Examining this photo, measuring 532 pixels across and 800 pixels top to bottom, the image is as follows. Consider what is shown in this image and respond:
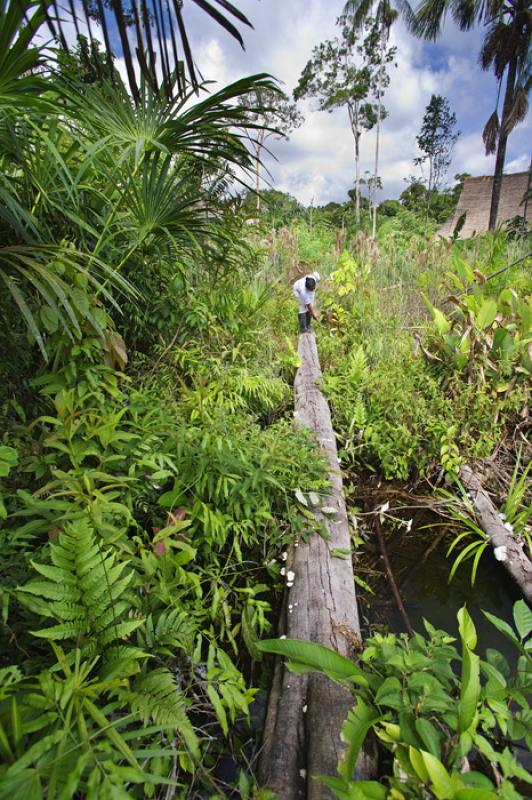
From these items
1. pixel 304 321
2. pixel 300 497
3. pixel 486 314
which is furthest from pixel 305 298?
pixel 300 497

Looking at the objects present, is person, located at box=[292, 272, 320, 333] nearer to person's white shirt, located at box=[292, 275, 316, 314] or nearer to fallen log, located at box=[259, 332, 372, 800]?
person's white shirt, located at box=[292, 275, 316, 314]

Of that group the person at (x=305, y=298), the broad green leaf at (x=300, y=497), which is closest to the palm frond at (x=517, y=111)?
the person at (x=305, y=298)

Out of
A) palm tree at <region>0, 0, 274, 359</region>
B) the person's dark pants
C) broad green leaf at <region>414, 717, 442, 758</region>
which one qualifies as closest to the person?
the person's dark pants

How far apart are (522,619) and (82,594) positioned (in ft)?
4.38

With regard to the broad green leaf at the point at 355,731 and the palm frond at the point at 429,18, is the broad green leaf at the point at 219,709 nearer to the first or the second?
the broad green leaf at the point at 355,731

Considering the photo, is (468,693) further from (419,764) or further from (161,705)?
(161,705)

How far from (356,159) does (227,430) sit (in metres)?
20.1

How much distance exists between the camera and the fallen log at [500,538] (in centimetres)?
200

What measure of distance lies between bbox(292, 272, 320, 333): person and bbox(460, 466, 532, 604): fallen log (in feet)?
9.47

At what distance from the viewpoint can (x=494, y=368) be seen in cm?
304

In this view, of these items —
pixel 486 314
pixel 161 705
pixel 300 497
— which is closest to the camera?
pixel 161 705

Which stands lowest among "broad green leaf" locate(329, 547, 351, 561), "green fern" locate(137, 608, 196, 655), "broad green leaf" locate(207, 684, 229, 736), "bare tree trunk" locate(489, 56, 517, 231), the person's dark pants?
"broad green leaf" locate(207, 684, 229, 736)

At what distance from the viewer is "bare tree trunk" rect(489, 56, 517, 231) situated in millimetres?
11742

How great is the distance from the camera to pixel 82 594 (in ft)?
3.52
